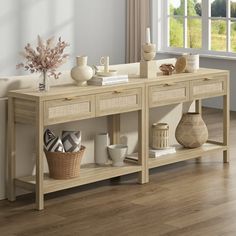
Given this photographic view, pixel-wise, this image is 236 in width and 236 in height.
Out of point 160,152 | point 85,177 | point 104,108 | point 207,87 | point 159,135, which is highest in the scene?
point 207,87

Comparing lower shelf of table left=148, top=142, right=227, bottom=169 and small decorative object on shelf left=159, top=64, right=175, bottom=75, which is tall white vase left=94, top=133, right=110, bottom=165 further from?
small decorative object on shelf left=159, top=64, right=175, bottom=75

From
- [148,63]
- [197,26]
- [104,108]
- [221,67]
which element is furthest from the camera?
[197,26]

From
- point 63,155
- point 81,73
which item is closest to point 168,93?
point 81,73

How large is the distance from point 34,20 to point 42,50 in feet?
13.5

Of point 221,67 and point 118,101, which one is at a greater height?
point 221,67

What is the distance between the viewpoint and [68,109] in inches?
188

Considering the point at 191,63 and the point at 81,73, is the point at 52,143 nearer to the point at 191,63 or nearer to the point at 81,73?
the point at 81,73

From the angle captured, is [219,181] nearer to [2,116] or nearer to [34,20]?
[2,116]

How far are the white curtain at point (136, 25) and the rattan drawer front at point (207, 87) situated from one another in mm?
3541

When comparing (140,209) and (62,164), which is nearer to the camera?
(140,209)

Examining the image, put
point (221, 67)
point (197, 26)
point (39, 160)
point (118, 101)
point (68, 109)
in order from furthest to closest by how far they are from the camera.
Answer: point (197, 26) < point (221, 67) < point (118, 101) < point (68, 109) < point (39, 160)

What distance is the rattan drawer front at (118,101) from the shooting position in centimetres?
497

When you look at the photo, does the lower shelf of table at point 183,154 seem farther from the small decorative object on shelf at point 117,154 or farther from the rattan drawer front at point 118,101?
the rattan drawer front at point 118,101

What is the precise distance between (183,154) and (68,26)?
3.88 meters
